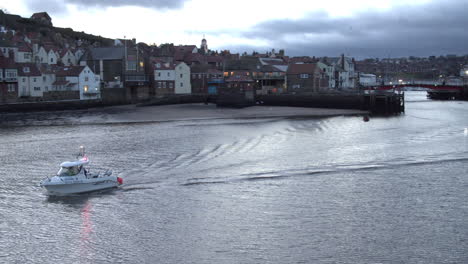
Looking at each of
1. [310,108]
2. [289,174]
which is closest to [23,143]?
[289,174]

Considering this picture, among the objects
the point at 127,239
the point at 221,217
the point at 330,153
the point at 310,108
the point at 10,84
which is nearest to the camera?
the point at 127,239

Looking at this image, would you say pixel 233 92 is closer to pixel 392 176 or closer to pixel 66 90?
pixel 66 90

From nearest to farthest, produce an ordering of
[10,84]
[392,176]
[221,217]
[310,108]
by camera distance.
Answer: [221,217]
[392,176]
[10,84]
[310,108]

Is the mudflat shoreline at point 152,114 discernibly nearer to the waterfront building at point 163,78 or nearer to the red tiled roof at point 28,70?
the red tiled roof at point 28,70

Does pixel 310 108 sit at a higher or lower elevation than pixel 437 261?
higher

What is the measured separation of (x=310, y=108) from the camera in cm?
7256

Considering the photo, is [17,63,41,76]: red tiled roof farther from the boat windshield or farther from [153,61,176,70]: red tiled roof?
the boat windshield

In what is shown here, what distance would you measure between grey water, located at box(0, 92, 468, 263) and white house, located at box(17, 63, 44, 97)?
3299 cm

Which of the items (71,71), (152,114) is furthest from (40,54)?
(152,114)

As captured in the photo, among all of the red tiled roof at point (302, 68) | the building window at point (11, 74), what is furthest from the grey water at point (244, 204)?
the red tiled roof at point (302, 68)

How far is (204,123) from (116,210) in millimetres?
32109

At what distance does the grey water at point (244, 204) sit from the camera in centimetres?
1764

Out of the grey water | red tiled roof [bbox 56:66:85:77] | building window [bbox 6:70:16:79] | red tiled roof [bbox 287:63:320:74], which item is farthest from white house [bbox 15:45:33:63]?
red tiled roof [bbox 287:63:320:74]

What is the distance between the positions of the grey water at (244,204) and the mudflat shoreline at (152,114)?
16907mm
